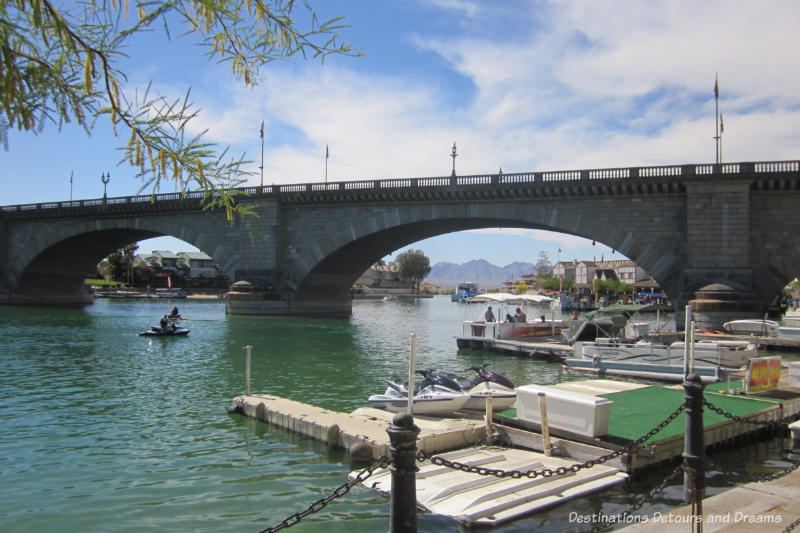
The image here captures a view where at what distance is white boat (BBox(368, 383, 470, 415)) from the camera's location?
14.4m

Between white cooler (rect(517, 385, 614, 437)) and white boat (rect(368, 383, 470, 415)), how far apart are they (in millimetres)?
2845

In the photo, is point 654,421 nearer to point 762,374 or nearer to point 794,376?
point 762,374

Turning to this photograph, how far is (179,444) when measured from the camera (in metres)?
13.2

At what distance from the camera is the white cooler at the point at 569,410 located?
1079cm

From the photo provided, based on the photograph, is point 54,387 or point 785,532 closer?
point 785,532

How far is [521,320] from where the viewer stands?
1446 inches

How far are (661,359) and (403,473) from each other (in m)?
20.5

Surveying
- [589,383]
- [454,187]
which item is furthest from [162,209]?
[589,383]

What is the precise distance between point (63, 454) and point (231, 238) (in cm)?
4821

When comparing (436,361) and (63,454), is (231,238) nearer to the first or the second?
(436,361)

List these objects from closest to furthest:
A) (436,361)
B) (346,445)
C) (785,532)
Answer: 1. (785,532)
2. (346,445)
3. (436,361)

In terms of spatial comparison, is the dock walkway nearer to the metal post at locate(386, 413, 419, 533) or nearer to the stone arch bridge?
the metal post at locate(386, 413, 419, 533)

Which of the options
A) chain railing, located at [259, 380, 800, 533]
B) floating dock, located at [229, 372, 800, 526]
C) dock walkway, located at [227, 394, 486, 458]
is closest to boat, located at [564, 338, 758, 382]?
floating dock, located at [229, 372, 800, 526]

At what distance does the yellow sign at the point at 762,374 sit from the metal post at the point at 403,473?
1403 cm
